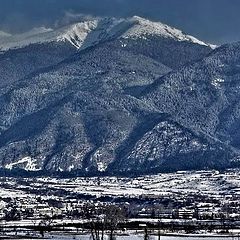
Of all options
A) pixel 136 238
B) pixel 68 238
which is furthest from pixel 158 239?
pixel 68 238

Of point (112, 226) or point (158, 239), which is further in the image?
point (112, 226)

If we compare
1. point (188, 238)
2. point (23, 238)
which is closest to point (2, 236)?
point (23, 238)

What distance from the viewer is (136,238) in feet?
614

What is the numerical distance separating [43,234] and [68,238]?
1342 centimetres

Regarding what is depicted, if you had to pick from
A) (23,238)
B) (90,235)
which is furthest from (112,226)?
(23,238)

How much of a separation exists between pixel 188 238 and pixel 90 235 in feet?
64.3

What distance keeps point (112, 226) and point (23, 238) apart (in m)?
18.5

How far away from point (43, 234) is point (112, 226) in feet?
48.5

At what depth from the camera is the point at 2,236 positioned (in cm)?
19300

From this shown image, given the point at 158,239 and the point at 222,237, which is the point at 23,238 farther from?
the point at 222,237

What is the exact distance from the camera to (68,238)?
18775 centimetres

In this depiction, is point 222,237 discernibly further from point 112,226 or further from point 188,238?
point 112,226

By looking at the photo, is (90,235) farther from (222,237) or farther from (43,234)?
(222,237)

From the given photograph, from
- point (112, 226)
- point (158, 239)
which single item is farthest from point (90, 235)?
point (158, 239)
